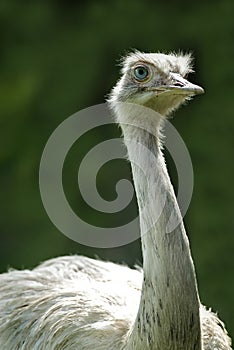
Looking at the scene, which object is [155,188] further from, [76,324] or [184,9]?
[184,9]

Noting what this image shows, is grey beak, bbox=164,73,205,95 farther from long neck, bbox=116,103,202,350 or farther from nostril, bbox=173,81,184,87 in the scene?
long neck, bbox=116,103,202,350

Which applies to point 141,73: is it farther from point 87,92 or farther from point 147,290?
point 87,92

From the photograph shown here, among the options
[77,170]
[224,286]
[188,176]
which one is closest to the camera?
[188,176]

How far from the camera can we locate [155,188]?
9.81 feet

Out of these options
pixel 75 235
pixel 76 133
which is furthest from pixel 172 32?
pixel 75 235

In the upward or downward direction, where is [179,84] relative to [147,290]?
upward

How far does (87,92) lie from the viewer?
7750 millimetres

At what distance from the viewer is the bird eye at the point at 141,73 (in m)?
3.12

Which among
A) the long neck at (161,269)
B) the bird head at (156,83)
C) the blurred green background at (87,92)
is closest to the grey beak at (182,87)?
the bird head at (156,83)

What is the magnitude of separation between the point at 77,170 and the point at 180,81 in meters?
4.38

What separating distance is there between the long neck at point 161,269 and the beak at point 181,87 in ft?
0.55

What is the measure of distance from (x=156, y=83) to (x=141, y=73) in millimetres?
81

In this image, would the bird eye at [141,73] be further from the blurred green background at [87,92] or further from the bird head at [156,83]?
the blurred green background at [87,92]

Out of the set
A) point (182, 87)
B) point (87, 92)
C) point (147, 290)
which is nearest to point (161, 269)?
point (147, 290)
